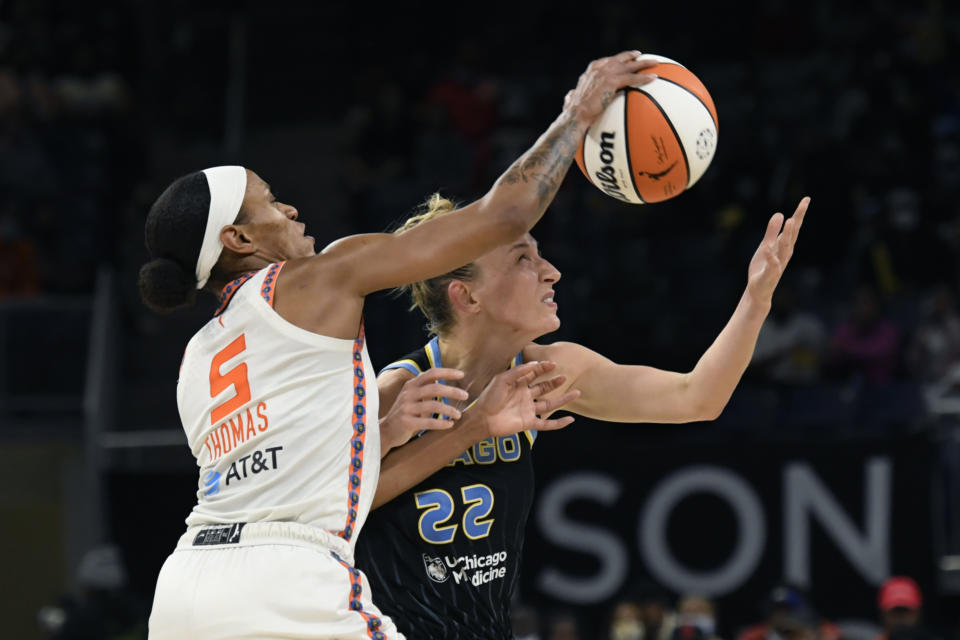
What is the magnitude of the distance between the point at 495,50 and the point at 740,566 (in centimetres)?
873

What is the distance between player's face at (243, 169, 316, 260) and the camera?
4203mm

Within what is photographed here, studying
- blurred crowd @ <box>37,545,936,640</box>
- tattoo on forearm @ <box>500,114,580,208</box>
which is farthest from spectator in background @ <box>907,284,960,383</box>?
tattoo on forearm @ <box>500,114,580,208</box>

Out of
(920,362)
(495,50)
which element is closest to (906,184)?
(920,362)

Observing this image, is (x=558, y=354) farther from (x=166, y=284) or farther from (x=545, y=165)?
(x=166, y=284)

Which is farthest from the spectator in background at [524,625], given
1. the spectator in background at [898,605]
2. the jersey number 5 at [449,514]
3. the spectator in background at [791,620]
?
the jersey number 5 at [449,514]

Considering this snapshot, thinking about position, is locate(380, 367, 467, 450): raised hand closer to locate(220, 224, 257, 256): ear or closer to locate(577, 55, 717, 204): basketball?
locate(220, 224, 257, 256): ear

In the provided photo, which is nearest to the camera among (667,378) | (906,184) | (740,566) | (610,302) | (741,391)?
(667,378)

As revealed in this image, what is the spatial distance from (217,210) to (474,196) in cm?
836

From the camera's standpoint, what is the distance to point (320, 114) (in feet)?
55.6

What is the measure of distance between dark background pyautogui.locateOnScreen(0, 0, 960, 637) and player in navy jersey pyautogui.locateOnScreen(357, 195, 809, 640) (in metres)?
5.13

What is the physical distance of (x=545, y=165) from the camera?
4.07 metres

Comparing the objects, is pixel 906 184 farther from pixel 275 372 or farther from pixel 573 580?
pixel 275 372

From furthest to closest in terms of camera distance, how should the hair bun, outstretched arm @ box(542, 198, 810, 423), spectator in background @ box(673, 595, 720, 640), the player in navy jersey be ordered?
spectator in background @ box(673, 595, 720, 640), outstretched arm @ box(542, 198, 810, 423), the player in navy jersey, the hair bun

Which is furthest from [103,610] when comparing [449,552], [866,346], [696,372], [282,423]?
[282,423]
